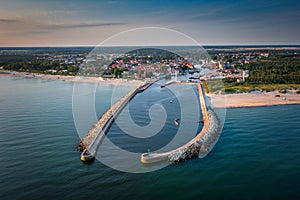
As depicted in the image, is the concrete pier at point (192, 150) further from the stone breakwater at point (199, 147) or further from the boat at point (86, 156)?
the boat at point (86, 156)

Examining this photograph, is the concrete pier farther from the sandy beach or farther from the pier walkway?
the sandy beach

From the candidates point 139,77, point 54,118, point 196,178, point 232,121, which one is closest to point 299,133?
point 232,121


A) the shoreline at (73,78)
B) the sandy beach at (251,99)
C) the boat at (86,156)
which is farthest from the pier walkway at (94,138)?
the shoreline at (73,78)

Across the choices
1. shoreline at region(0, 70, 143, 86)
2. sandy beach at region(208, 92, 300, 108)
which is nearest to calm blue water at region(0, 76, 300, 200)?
sandy beach at region(208, 92, 300, 108)

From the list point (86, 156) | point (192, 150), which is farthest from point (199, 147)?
point (86, 156)

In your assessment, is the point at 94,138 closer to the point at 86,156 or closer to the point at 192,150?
the point at 86,156

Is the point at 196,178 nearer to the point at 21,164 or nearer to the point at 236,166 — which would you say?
the point at 236,166
